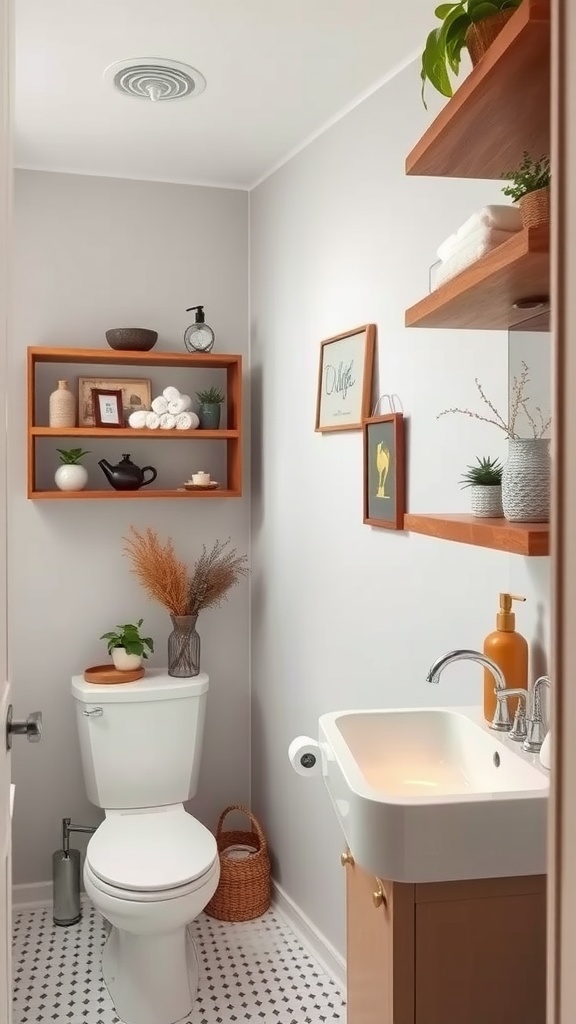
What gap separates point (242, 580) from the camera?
3.45 m

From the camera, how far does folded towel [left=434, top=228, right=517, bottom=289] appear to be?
1478mm

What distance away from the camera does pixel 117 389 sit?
3256 mm

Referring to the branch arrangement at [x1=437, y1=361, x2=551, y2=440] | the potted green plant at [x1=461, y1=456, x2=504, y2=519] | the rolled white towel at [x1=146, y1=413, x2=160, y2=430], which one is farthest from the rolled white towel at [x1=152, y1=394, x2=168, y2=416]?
the potted green plant at [x1=461, y1=456, x2=504, y2=519]

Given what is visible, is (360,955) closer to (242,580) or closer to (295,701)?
(295,701)

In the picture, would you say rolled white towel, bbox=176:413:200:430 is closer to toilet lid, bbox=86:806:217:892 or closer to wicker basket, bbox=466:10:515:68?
toilet lid, bbox=86:806:217:892

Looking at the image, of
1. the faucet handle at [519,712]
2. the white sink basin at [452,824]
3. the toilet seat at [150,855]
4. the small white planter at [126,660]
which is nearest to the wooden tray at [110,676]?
the small white planter at [126,660]

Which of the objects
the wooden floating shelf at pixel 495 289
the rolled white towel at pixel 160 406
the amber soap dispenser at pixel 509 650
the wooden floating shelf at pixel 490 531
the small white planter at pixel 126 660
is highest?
the wooden floating shelf at pixel 495 289

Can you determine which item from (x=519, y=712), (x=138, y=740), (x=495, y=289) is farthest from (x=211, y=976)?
(x=495, y=289)

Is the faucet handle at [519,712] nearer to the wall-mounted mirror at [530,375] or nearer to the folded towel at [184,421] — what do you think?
the wall-mounted mirror at [530,375]

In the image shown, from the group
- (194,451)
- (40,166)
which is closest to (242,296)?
(194,451)

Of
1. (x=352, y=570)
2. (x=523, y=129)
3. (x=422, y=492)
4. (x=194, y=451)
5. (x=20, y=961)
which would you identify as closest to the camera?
(x=523, y=129)

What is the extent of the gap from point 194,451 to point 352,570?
100 cm

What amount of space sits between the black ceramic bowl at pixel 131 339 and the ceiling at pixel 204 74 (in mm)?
575

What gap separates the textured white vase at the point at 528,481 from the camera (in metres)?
1.51
